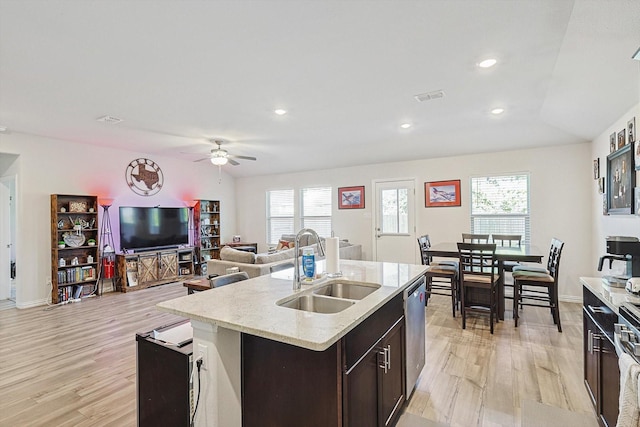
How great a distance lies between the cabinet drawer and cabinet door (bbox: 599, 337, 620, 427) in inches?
43.3

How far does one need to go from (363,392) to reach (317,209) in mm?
5910

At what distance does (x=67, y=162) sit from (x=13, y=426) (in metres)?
4.51

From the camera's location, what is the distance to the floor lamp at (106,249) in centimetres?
554

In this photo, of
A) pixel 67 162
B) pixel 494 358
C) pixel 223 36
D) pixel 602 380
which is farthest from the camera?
pixel 67 162

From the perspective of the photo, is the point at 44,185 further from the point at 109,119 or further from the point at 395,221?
the point at 395,221

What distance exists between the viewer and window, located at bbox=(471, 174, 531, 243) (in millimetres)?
5117

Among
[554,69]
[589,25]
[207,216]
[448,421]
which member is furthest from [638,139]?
[207,216]

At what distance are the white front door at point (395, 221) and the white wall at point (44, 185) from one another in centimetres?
483

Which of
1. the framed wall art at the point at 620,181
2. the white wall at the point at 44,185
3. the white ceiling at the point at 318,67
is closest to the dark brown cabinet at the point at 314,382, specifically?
the white ceiling at the point at 318,67

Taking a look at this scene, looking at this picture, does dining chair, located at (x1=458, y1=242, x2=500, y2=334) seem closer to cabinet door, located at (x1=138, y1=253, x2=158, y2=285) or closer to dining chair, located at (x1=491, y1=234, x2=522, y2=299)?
dining chair, located at (x1=491, y1=234, x2=522, y2=299)

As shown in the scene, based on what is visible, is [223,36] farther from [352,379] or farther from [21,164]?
[21,164]

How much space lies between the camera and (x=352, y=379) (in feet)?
4.69

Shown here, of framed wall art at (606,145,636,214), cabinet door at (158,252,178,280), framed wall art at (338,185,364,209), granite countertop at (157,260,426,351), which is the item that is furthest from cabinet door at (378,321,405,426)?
cabinet door at (158,252,178,280)

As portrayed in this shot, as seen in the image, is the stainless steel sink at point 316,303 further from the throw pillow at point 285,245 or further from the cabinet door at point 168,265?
the cabinet door at point 168,265
